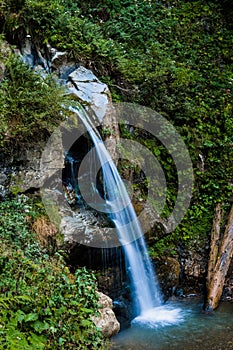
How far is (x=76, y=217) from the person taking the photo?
575cm

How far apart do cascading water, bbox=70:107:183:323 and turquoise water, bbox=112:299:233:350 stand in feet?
1.03

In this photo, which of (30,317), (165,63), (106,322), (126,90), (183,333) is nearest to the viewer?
(30,317)

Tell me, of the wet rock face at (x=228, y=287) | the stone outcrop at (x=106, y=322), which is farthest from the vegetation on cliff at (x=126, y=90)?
the wet rock face at (x=228, y=287)

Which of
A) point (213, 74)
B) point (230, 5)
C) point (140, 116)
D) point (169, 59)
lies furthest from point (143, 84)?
point (230, 5)

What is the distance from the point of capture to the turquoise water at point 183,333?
192 inches

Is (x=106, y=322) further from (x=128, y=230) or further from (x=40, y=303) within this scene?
(x=128, y=230)

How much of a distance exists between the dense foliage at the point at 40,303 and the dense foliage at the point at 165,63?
6.69 ft

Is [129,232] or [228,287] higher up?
[129,232]

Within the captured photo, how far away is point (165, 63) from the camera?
9.14 m

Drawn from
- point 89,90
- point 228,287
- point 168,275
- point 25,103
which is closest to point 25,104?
point 25,103

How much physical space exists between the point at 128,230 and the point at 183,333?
186 cm

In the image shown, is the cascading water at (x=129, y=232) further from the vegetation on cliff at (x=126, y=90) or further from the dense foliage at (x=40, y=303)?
the dense foliage at (x=40, y=303)

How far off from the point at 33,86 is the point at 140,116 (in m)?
2.88

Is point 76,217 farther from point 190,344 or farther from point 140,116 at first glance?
point 140,116
